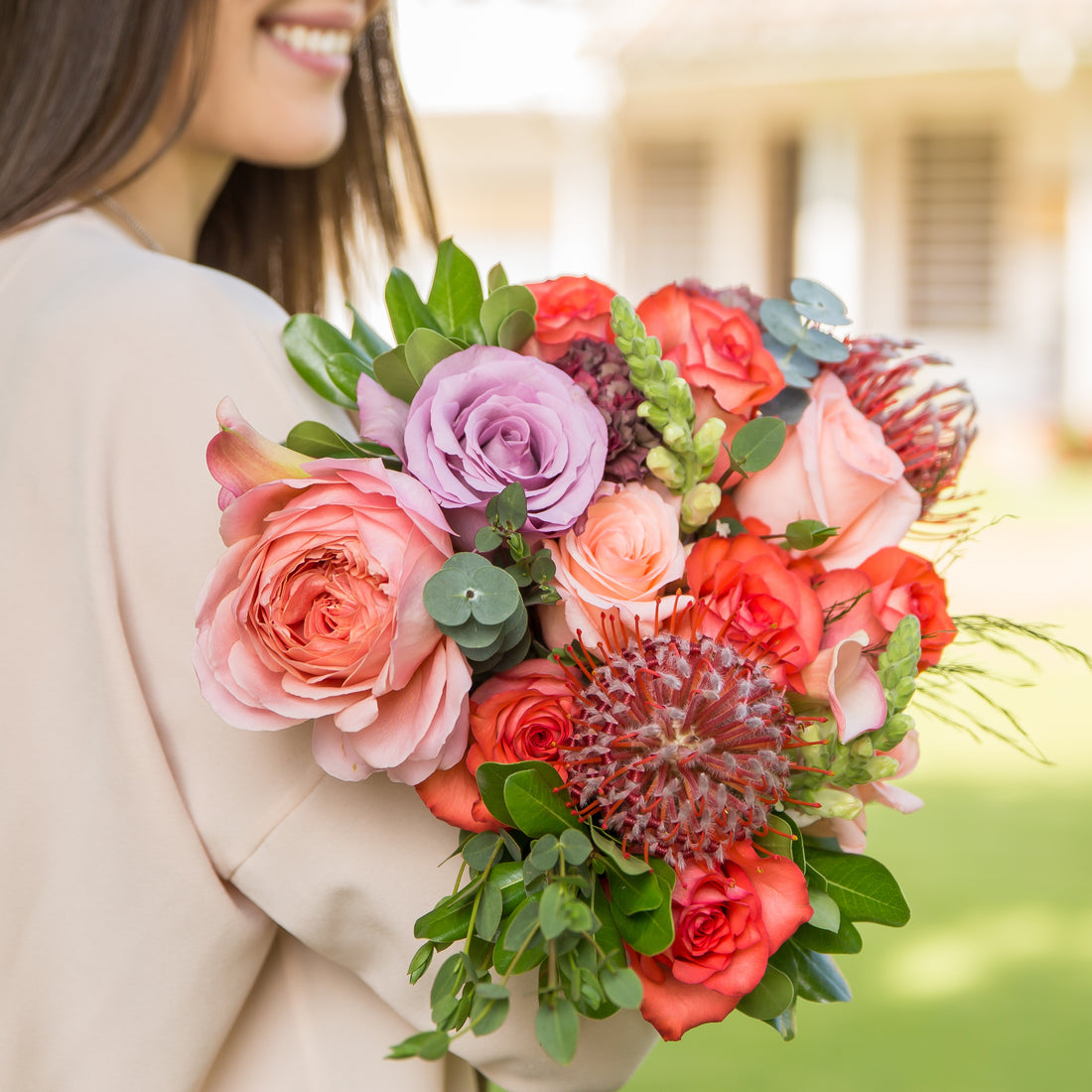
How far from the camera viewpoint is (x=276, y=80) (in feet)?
4.37

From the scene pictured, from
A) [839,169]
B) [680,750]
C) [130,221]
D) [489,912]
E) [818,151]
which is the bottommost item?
[489,912]

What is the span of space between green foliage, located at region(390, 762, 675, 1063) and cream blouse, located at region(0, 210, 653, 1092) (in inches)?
4.5

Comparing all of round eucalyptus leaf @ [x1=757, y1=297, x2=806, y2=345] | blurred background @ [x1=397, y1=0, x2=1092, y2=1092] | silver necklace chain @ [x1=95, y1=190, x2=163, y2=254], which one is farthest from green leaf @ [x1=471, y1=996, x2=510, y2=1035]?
blurred background @ [x1=397, y1=0, x2=1092, y2=1092]

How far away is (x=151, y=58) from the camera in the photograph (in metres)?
1.21

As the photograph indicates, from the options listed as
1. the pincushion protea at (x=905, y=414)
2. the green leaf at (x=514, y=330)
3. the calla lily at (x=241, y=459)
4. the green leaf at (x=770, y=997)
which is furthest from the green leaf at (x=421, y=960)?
the pincushion protea at (x=905, y=414)

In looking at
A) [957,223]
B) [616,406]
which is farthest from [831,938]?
[957,223]

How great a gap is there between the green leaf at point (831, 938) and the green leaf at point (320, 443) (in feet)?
1.58

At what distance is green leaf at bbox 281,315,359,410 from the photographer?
1.01m

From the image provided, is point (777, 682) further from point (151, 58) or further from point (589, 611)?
point (151, 58)

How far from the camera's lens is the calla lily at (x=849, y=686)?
85cm

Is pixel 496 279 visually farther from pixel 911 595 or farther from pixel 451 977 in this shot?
pixel 451 977

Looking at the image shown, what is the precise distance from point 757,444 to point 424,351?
26 cm

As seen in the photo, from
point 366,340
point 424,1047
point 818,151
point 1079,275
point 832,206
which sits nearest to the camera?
point 424,1047

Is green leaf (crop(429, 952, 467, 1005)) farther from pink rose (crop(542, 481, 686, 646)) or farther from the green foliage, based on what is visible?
pink rose (crop(542, 481, 686, 646))
